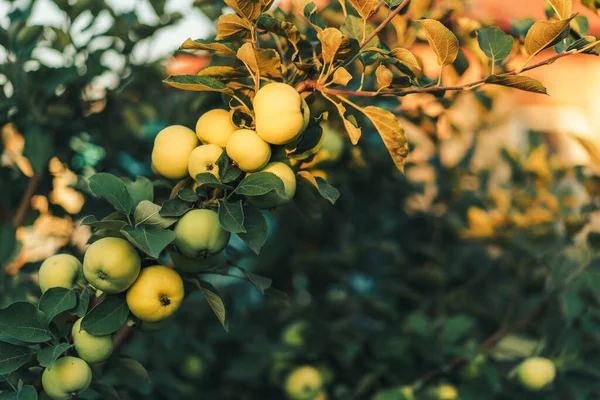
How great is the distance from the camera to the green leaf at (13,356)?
860mm

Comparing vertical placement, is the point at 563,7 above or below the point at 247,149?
above

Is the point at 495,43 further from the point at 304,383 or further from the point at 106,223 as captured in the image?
the point at 304,383

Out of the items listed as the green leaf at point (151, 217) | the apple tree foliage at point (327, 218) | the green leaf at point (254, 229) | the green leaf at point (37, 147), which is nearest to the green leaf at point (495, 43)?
the apple tree foliage at point (327, 218)

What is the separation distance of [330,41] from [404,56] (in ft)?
0.40

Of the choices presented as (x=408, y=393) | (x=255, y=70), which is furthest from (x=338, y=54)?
(x=408, y=393)

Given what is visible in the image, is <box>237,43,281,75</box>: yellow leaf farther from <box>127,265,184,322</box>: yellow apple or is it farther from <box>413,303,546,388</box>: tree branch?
<box>413,303,546,388</box>: tree branch

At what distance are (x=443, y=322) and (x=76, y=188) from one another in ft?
3.32

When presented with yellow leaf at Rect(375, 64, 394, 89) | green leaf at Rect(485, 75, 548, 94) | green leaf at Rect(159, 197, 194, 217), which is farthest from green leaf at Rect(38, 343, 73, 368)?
green leaf at Rect(485, 75, 548, 94)

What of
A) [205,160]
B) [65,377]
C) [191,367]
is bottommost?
[191,367]

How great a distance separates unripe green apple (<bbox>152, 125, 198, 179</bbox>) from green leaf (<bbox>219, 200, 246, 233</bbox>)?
102 mm

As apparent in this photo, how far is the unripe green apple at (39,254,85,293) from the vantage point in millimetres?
932

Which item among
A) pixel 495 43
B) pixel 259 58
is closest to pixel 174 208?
pixel 259 58

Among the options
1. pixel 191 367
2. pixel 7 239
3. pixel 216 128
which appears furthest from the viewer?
pixel 191 367

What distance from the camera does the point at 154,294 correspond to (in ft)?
2.85
